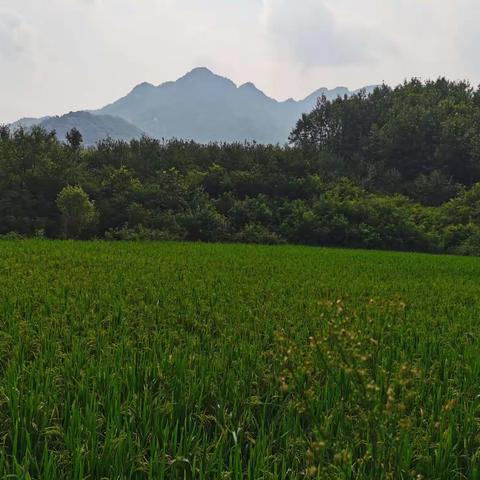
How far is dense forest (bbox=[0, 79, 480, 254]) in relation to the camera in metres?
27.3

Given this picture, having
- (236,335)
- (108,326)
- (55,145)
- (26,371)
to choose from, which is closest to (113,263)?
(108,326)

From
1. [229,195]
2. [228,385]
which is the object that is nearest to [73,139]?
[229,195]

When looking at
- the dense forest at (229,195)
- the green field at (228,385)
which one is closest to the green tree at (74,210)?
the dense forest at (229,195)

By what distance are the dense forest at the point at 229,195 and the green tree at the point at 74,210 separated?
5cm

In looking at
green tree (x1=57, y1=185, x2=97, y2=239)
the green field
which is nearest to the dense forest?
green tree (x1=57, y1=185, x2=97, y2=239)

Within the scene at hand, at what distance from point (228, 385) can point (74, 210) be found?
2349 cm

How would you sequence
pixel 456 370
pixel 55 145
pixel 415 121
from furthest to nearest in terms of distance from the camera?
pixel 415 121
pixel 55 145
pixel 456 370

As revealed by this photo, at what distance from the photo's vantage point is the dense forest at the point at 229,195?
27.3m

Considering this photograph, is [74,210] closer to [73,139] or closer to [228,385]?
[73,139]

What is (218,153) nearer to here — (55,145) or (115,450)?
(55,145)

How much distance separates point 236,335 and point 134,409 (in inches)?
97.4

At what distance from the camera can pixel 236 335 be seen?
5.53 m

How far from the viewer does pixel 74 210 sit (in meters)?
25.4

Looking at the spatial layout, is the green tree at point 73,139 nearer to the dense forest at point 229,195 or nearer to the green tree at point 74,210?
the dense forest at point 229,195
